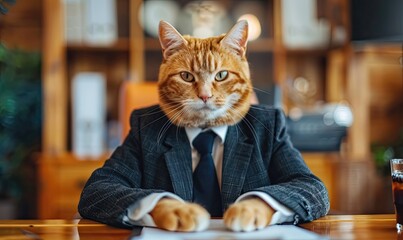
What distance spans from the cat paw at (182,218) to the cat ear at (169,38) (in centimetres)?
43

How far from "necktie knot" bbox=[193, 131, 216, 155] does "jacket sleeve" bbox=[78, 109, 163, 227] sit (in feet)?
0.43

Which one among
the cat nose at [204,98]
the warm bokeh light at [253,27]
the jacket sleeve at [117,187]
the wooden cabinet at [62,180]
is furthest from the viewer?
the warm bokeh light at [253,27]

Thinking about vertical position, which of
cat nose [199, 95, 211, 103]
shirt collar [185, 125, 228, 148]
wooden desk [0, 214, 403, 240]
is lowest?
wooden desk [0, 214, 403, 240]

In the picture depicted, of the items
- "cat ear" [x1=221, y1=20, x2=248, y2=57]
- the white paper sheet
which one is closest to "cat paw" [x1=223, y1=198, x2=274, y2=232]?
the white paper sheet

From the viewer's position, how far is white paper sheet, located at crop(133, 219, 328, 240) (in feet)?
2.69

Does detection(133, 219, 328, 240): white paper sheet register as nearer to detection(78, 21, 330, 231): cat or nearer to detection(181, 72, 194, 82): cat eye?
detection(78, 21, 330, 231): cat

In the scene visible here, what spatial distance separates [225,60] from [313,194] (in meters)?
0.35

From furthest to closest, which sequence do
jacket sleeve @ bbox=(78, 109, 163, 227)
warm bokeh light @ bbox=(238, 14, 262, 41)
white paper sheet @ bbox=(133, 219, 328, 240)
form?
warm bokeh light @ bbox=(238, 14, 262, 41)
jacket sleeve @ bbox=(78, 109, 163, 227)
white paper sheet @ bbox=(133, 219, 328, 240)

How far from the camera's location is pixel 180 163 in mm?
1156

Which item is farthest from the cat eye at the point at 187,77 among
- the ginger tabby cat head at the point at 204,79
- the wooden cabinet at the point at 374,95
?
the wooden cabinet at the point at 374,95

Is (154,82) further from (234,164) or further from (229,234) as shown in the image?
(229,234)

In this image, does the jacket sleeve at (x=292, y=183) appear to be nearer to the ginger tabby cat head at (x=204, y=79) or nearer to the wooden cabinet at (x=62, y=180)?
the ginger tabby cat head at (x=204, y=79)

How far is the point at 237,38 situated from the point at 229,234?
497 mm

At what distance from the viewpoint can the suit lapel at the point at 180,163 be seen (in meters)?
1.14
